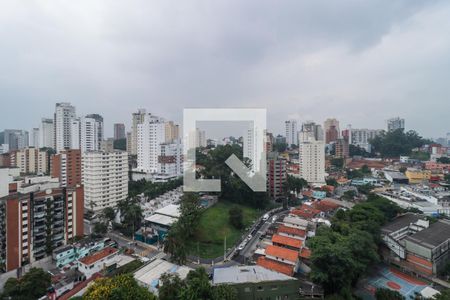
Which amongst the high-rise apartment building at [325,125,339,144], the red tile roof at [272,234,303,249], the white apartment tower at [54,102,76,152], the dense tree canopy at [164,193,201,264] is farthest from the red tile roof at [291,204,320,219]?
the high-rise apartment building at [325,125,339,144]

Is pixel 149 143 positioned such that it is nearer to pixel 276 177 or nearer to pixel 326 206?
pixel 276 177

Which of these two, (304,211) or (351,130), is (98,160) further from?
(351,130)

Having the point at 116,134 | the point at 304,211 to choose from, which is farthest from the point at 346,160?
the point at 116,134

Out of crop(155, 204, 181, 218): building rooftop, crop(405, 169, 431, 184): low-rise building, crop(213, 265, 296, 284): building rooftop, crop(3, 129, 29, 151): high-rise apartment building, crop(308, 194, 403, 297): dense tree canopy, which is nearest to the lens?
crop(213, 265, 296, 284): building rooftop

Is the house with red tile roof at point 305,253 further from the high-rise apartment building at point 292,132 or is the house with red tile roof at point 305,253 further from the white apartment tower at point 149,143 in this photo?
the high-rise apartment building at point 292,132

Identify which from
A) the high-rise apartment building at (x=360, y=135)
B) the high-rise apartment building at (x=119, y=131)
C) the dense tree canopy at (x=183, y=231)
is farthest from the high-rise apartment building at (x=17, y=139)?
the high-rise apartment building at (x=360, y=135)

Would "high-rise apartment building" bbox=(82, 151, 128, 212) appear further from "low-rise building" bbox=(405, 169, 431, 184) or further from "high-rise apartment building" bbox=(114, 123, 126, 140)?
"high-rise apartment building" bbox=(114, 123, 126, 140)
